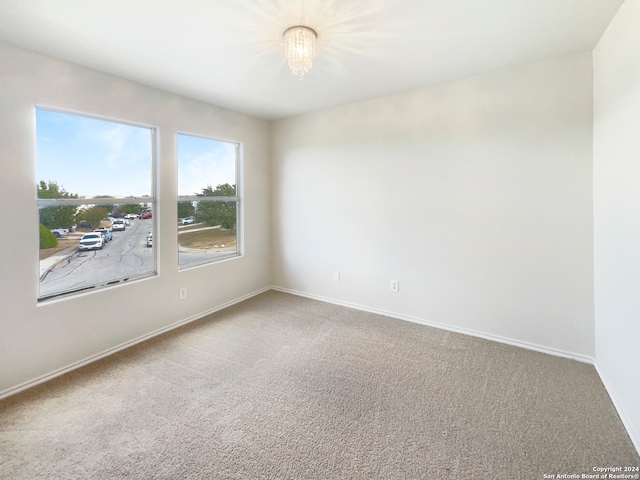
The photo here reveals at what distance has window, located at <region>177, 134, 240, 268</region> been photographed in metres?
3.29

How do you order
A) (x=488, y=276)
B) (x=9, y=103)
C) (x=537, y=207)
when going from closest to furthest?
(x=9, y=103) → (x=537, y=207) → (x=488, y=276)

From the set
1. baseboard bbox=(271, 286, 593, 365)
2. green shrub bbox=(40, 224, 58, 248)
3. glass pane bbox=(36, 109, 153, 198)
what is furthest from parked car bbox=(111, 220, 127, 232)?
baseboard bbox=(271, 286, 593, 365)

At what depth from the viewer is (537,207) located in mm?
2533

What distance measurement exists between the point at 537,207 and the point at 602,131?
2.21 ft

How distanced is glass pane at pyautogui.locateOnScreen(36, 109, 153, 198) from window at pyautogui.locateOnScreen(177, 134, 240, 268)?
1.37 feet

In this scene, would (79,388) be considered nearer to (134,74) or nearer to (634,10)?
(134,74)

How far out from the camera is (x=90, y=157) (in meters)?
2.55

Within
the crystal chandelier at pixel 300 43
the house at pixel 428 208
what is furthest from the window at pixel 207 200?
the crystal chandelier at pixel 300 43

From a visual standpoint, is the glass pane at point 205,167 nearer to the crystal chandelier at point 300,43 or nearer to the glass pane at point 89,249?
the glass pane at point 89,249

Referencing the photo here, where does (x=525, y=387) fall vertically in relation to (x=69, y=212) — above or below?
below

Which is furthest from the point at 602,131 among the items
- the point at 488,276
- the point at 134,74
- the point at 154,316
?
the point at 154,316

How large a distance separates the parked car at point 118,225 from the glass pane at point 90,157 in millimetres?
250

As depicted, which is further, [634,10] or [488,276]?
[488,276]

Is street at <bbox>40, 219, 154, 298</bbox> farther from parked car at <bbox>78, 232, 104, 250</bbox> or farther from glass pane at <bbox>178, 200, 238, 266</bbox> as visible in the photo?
glass pane at <bbox>178, 200, 238, 266</bbox>
